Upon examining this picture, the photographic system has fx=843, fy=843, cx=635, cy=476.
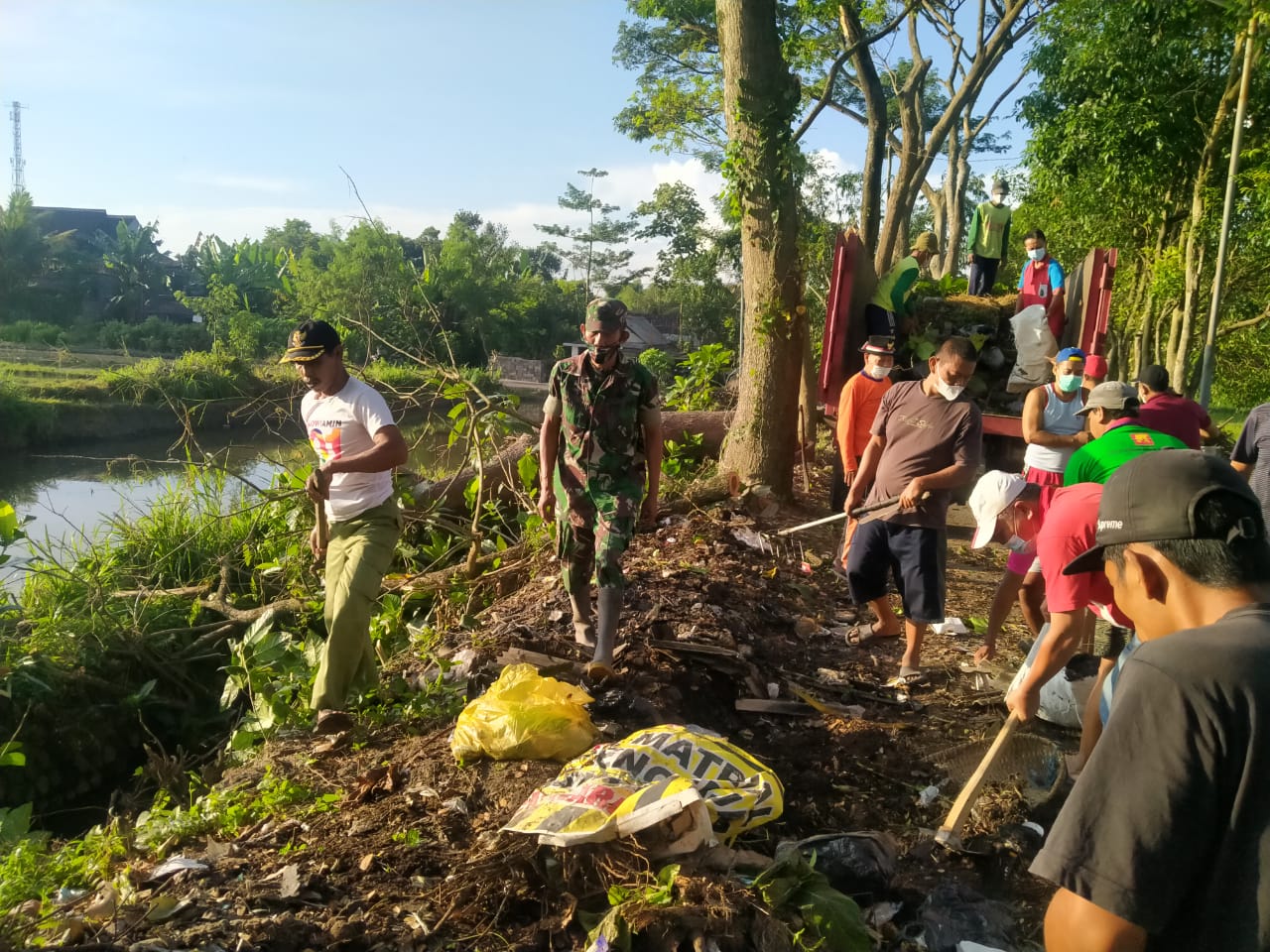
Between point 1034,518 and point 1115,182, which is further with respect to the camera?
point 1115,182

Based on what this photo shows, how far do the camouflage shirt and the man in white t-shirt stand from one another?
2.48 ft

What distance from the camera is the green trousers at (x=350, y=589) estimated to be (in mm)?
3654

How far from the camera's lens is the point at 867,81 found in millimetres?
11344

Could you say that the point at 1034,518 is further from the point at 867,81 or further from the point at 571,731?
the point at 867,81

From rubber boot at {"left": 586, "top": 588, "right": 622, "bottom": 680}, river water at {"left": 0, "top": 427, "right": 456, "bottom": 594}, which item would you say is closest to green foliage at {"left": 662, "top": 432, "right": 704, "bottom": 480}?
rubber boot at {"left": 586, "top": 588, "right": 622, "bottom": 680}

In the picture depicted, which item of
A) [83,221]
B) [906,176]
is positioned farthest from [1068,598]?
[83,221]

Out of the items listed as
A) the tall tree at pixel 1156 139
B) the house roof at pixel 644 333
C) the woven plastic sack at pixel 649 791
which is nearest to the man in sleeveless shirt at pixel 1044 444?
the woven plastic sack at pixel 649 791

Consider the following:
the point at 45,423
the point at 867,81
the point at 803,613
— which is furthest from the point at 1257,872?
the point at 45,423

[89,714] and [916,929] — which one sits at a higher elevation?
[916,929]

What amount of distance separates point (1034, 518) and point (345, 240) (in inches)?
1914

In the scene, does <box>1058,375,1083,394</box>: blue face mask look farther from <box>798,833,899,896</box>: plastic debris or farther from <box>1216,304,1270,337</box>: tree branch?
<box>1216,304,1270,337</box>: tree branch

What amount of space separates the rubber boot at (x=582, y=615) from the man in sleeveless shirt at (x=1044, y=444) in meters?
2.18

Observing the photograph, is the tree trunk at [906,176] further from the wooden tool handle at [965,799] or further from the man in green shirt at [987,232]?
the wooden tool handle at [965,799]

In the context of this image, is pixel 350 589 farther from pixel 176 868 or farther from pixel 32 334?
pixel 32 334
